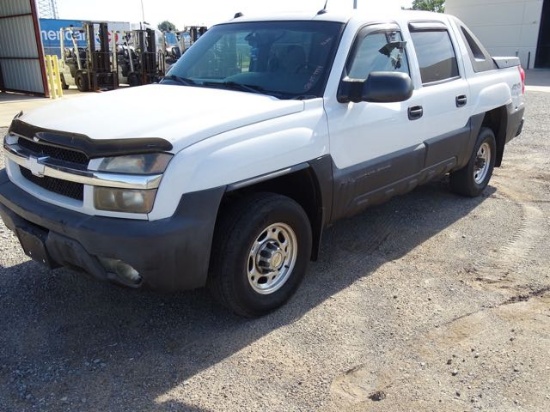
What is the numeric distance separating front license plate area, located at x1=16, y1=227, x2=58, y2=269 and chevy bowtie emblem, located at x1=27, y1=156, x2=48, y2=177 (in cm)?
33

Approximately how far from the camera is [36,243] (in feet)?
9.97

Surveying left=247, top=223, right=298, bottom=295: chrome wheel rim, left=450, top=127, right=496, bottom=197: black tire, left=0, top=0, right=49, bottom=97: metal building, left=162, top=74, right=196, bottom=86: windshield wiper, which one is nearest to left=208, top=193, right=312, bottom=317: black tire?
left=247, top=223, right=298, bottom=295: chrome wheel rim

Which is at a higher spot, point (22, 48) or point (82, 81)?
point (22, 48)

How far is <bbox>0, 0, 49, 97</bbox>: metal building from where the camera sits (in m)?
A: 15.5

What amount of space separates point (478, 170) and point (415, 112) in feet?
6.90

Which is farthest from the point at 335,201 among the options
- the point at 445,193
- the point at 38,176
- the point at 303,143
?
the point at 445,193

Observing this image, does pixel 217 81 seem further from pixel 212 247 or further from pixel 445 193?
pixel 445 193

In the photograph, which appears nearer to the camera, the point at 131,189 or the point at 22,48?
the point at 131,189

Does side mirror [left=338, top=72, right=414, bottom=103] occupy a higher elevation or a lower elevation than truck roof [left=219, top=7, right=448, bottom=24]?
lower

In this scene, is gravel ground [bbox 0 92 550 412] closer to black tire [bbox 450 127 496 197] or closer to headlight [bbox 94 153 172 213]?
headlight [bbox 94 153 172 213]

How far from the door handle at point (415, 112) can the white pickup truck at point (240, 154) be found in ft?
0.06

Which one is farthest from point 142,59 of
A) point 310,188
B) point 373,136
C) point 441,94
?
point 310,188

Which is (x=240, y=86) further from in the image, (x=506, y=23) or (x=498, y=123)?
(x=506, y=23)

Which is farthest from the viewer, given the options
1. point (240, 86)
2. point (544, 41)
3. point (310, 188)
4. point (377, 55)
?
point (544, 41)
